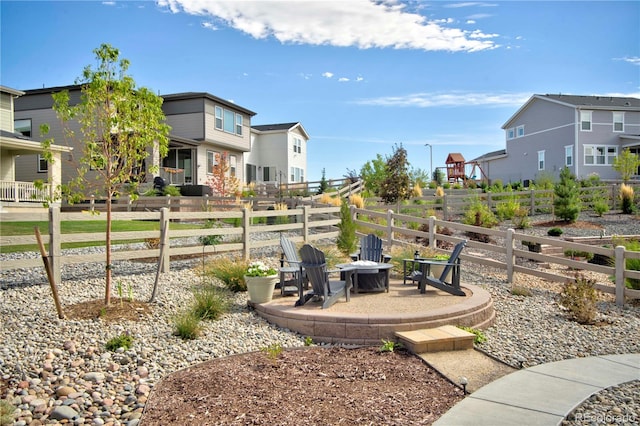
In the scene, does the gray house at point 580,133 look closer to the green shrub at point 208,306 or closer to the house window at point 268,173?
the house window at point 268,173

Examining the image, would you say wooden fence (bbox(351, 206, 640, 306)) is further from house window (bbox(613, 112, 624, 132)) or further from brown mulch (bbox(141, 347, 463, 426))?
house window (bbox(613, 112, 624, 132))

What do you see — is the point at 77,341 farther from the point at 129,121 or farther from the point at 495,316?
the point at 495,316

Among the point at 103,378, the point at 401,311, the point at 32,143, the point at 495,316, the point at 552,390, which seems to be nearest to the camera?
the point at 552,390

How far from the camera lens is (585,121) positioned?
3419 cm

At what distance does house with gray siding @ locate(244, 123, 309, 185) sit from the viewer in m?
39.7

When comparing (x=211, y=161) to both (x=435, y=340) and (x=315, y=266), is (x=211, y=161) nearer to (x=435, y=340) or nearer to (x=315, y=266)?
(x=315, y=266)

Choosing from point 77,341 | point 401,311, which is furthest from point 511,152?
point 77,341

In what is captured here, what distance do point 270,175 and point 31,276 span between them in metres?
31.8

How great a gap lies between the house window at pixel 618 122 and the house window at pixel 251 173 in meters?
27.8

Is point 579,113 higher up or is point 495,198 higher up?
point 579,113

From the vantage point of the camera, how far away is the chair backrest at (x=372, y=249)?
31.6ft

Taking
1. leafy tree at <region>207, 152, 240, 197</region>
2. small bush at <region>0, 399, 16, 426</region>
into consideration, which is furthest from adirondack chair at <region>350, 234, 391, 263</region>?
leafy tree at <region>207, 152, 240, 197</region>

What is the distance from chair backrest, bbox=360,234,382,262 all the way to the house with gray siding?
98.3 ft

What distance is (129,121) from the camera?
7.33 m
